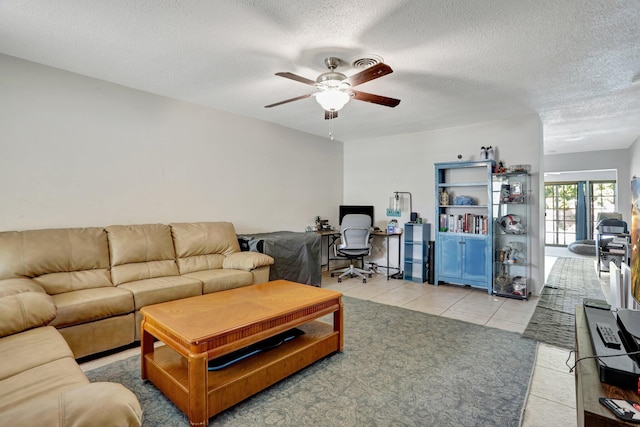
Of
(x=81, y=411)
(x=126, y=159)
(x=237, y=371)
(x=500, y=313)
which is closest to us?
(x=81, y=411)

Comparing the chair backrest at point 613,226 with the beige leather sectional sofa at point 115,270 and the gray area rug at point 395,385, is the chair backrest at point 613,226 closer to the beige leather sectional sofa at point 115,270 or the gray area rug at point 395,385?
the gray area rug at point 395,385

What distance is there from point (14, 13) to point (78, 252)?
6.03ft

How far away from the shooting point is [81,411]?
92 centimetres

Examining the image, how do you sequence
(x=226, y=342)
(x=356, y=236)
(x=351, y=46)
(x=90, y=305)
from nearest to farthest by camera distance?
(x=226, y=342), (x=90, y=305), (x=351, y=46), (x=356, y=236)

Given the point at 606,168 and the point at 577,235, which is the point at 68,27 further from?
the point at 577,235

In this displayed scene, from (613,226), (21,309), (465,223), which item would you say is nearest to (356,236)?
(465,223)

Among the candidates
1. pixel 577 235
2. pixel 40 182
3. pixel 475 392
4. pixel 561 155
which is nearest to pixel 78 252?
pixel 40 182

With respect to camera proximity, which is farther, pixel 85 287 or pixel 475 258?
pixel 475 258

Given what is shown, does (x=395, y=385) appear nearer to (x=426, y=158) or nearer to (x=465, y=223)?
(x=465, y=223)

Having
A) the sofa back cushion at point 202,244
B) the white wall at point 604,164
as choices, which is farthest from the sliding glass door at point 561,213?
the sofa back cushion at point 202,244

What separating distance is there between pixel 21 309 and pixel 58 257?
40.5 inches

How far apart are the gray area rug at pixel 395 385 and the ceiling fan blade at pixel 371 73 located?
2142 millimetres

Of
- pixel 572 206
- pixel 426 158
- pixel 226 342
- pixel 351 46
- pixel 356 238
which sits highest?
pixel 351 46

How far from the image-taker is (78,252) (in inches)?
113
